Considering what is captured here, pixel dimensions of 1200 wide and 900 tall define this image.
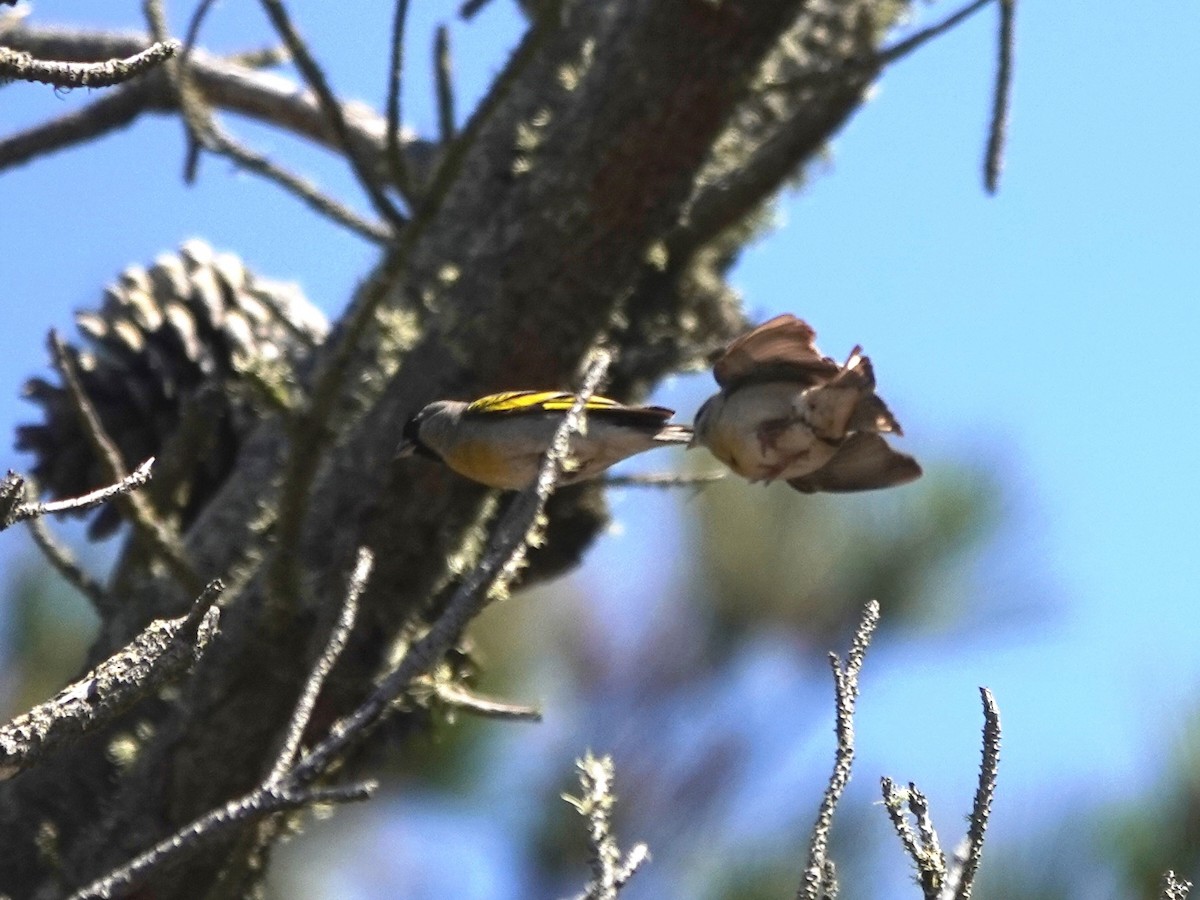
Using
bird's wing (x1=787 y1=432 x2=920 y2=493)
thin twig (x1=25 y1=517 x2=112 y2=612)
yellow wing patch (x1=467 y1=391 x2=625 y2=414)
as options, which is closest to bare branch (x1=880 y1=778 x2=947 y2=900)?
bird's wing (x1=787 y1=432 x2=920 y2=493)

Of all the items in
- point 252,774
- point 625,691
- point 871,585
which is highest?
point 871,585

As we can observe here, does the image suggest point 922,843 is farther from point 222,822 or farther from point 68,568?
point 68,568

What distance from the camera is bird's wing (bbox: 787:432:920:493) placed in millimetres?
1488

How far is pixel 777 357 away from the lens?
1.46 meters

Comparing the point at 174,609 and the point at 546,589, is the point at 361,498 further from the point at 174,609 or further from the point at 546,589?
the point at 546,589

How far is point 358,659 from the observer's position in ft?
7.95

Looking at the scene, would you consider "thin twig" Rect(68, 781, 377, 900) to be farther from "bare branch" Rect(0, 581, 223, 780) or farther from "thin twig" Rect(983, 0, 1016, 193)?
"thin twig" Rect(983, 0, 1016, 193)

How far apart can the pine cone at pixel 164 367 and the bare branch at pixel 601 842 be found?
1.76m

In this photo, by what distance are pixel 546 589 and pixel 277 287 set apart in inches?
76.5

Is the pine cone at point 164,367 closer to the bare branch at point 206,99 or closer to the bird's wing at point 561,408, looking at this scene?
the bare branch at point 206,99

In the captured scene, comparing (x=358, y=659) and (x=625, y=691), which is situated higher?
(x=625, y=691)

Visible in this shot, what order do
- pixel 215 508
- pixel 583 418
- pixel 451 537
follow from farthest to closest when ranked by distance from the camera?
pixel 215 508, pixel 451 537, pixel 583 418

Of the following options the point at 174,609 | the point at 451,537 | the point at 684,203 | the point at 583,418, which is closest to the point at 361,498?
the point at 451,537

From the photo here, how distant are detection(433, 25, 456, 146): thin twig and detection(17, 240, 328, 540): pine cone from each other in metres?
0.52
